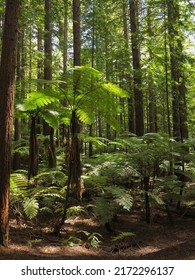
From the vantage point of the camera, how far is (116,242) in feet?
20.4

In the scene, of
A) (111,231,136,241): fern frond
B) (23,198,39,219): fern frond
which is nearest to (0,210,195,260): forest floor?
(111,231,136,241): fern frond

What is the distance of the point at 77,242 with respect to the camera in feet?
19.8

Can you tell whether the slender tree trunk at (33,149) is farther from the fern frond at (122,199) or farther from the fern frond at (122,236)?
the fern frond at (122,236)

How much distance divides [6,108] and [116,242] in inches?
143

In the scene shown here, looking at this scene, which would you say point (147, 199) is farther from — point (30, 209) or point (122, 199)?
point (30, 209)

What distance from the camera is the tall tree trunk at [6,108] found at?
199 inches

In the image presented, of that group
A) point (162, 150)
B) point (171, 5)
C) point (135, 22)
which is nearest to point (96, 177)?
point (162, 150)

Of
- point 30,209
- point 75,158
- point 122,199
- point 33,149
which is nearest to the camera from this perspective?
point 30,209

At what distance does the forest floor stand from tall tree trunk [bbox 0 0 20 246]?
0.62m

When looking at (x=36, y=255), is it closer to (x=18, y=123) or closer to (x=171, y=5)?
(x=171, y=5)

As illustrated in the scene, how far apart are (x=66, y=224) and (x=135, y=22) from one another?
9.26 m

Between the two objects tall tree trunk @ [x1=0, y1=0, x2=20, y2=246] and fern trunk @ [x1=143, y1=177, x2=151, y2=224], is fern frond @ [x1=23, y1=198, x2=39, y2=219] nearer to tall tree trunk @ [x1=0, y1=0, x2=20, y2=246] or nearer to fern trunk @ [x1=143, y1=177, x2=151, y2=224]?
tall tree trunk @ [x1=0, y1=0, x2=20, y2=246]

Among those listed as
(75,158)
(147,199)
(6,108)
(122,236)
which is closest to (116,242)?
(122,236)

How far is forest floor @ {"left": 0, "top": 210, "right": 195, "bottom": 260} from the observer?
500 cm
